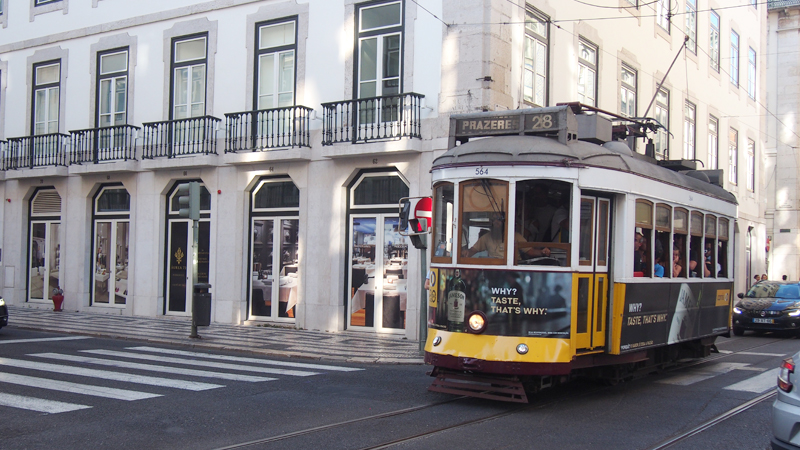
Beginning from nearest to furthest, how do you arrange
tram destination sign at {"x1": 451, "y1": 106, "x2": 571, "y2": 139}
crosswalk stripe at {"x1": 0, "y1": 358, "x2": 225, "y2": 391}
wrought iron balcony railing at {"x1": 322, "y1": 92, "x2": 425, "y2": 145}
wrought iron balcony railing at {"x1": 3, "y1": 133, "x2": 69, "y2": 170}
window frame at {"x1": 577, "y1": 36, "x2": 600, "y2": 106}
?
tram destination sign at {"x1": 451, "y1": 106, "x2": 571, "y2": 139}, crosswalk stripe at {"x1": 0, "y1": 358, "x2": 225, "y2": 391}, wrought iron balcony railing at {"x1": 322, "y1": 92, "x2": 425, "y2": 145}, window frame at {"x1": 577, "y1": 36, "x2": 600, "y2": 106}, wrought iron balcony railing at {"x1": 3, "y1": 133, "x2": 69, "y2": 170}

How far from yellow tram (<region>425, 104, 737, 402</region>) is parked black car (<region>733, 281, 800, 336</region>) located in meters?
9.42

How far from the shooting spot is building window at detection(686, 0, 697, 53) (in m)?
26.3

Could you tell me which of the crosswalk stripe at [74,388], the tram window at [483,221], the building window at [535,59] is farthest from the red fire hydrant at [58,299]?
the tram window at [483,221]

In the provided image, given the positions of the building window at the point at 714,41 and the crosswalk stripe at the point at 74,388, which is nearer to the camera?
the crosswalk stripe at the point at 74,388

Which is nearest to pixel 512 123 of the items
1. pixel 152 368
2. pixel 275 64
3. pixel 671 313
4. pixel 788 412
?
pixel 671 313

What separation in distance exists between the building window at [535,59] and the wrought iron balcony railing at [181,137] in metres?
7.80

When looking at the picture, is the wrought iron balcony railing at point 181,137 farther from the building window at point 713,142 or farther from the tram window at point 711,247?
the building window at point 713,142

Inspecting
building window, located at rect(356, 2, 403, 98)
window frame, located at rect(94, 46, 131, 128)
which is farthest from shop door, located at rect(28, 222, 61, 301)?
building window, located at rect(356, 2, 403, 98)

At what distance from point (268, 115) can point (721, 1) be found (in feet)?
65.2

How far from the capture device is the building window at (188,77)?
20.0 metres

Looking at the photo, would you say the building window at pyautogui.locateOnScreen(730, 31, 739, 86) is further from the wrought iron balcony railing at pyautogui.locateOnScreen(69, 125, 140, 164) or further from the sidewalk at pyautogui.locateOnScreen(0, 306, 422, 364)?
the wrought iron balcony railing at pyautogui.locateOnScreen(69, 125, 140, 164)

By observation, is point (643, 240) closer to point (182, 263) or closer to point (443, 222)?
point (443, 222)

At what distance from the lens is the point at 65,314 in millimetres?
20875

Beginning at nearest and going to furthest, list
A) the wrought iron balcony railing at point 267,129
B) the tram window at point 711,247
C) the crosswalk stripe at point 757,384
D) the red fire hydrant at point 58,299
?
the crosswalk stripe at point 757,384, the tram window at point 711,247, the wrought iron balcony railing at point 267,129, the red fire hydrant at point 58,299
